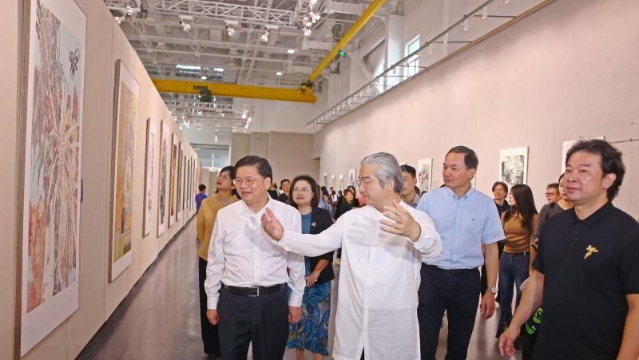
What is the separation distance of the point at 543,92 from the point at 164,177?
8205 mm

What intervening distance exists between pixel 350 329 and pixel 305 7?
13614 mm

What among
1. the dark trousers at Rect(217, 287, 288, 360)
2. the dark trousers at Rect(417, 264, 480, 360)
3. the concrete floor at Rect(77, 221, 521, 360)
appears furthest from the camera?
the concrete floor at Rect(77, 221, 521, 360)

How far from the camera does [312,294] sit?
462 cm

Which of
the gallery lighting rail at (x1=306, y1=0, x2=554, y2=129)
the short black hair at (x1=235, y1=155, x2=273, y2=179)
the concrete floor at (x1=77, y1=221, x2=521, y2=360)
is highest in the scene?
the gallery lighting rail at (x1=306, y1=0, x2=554, y2=129)

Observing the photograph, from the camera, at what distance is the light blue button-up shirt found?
380cm

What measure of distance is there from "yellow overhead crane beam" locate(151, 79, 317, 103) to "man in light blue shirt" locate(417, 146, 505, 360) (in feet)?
73.9

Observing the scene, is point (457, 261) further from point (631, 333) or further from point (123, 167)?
point (123, 167)

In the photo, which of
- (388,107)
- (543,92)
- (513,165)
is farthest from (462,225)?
(388,107)

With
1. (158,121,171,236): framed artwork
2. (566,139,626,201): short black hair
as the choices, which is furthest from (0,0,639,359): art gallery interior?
(566,139,626,201): short black hair

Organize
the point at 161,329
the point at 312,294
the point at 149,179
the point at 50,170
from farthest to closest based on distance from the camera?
the point at 149,179 < the point at 161,329 < the point at 312,294 < the point at 50,170

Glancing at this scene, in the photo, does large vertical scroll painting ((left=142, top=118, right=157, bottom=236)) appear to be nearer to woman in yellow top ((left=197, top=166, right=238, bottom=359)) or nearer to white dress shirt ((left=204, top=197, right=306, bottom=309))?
woman in yellow top ((left=197, top=166, right=238, bottom=359))

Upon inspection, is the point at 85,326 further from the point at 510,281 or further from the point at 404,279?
the point at 510,281

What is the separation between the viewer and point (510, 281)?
6.15 meters

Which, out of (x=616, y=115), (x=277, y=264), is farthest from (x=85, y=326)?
(x=616, y=115)
